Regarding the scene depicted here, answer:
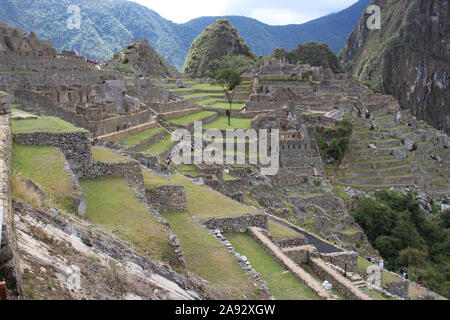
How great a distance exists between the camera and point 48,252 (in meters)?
4.45

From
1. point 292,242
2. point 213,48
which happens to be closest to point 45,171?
point 292,242

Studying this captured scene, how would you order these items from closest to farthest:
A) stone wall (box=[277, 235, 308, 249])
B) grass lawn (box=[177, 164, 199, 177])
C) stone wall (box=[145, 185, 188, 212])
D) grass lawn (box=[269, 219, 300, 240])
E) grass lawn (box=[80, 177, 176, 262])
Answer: grass lawn (box=[80, 177, 176, 262])
stone wall (box=[145, 185, 188, 212])
stone wall (box=[277, 235, 308, 249])
grass lawn (box=[269, 219, 300, 240])
grass lawn (box=[177, 164, 199, 177])

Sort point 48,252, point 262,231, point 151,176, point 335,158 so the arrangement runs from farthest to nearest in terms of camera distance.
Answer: point 335,158 → point 151,176 → point 262,231 → point 48,252

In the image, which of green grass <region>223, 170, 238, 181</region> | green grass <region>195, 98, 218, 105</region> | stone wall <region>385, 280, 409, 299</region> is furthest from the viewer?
green grass <region>195, 98, 218, 105</region>

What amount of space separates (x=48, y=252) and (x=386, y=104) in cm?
5505

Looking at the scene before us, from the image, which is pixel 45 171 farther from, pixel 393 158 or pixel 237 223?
pixel 393 158

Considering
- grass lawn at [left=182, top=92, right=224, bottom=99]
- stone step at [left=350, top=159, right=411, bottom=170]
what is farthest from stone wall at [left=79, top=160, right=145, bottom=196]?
grass lawn at [left=182, top=92, right=224, bottom=99]

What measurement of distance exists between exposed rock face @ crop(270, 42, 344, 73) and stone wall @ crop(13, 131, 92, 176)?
8849 centimetres

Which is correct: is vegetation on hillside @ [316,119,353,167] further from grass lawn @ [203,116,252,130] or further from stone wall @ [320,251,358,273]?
stone wall @ [320,251,358,273]

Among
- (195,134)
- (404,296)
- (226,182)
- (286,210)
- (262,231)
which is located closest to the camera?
(262,231)

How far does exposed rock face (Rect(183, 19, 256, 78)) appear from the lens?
10000 centimetres
